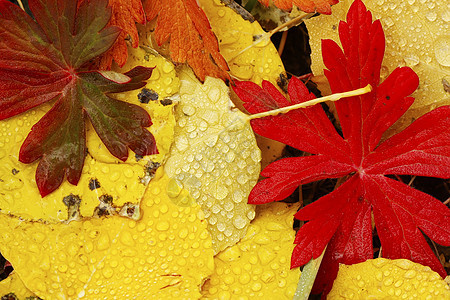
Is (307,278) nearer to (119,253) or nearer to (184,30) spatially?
(119,253)

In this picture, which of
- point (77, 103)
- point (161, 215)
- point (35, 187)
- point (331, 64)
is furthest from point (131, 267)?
point (331, 64)

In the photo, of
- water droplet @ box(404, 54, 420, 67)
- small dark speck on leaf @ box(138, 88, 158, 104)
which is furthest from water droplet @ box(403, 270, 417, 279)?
small dark speck on leaf @ box(138, 88, 158, 104)

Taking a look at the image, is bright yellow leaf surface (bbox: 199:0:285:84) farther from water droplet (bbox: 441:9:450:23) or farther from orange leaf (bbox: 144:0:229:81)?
water droplet (bbox: 441:9:450:23)

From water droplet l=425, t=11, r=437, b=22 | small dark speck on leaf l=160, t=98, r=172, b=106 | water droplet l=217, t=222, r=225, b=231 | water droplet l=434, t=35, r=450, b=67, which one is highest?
water droplet l=425, t=11, r=437, b=22

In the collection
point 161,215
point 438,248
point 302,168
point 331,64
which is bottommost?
point 438,248

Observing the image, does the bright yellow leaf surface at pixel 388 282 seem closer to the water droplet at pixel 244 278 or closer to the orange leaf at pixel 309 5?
the water droplet at pixel 244 278

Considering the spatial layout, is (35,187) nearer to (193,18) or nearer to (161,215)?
(161,215)
